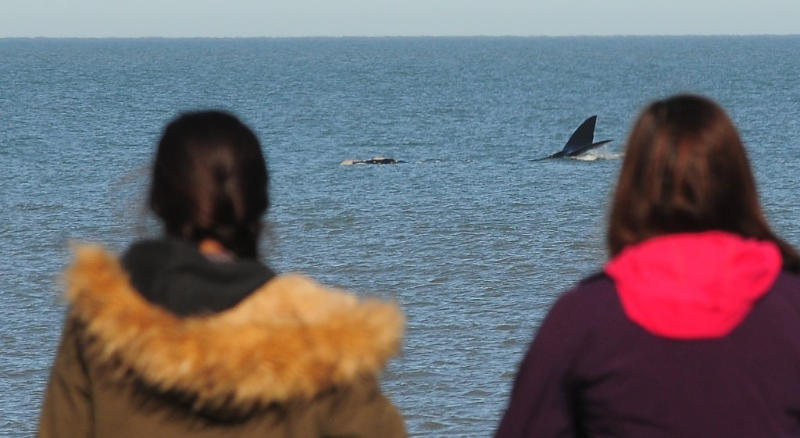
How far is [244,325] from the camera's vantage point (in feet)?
9.70

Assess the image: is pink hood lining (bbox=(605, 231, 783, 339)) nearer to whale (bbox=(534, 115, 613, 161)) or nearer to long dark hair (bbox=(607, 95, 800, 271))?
long dark hair (bbox=(607, 95, 800, 271))

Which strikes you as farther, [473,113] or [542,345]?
[473,113]

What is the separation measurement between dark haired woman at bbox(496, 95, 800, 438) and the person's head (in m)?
0.63

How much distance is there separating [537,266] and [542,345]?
15.6 meters

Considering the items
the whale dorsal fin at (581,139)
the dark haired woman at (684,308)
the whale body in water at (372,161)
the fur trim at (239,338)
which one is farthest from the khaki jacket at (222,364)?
the whale dorsal fin at (581,139)

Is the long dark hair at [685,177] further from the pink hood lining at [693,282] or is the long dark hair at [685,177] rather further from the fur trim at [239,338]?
the fur trim at [239,338]

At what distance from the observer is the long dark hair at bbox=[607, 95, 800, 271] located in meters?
2.93

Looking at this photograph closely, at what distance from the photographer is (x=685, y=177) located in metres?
2.93

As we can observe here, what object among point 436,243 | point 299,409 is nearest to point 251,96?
point 436,243

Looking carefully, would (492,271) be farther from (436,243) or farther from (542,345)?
(542,345)

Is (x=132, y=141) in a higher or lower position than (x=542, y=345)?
lower

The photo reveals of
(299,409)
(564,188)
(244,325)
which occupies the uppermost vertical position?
(244,325)

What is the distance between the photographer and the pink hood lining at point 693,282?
2.91 m

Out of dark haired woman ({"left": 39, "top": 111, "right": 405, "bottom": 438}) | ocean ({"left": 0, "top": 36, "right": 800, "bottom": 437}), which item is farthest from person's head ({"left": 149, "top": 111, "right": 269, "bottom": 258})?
ocean ({"left": 0, "top": 36, "right": 800, "bottom": 437})
